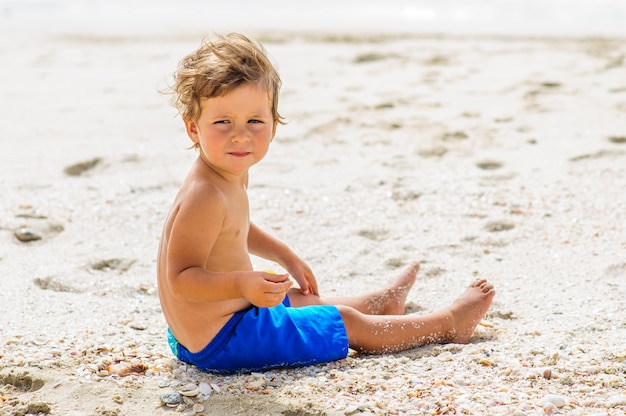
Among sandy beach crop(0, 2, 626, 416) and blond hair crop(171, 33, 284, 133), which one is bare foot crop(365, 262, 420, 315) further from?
blond hair crop(171, 33, 284, 133)

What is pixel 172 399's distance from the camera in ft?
7.16

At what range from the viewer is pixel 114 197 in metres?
3.88

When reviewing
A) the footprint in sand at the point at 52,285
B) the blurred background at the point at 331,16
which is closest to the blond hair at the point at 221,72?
the footprint in sand at the point at 52,285

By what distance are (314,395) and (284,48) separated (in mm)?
5808

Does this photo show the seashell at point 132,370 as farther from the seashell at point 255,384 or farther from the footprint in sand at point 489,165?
the footprint in sand at point 489,165

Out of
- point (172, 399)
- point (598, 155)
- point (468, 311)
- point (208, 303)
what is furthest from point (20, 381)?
point (598, 155)

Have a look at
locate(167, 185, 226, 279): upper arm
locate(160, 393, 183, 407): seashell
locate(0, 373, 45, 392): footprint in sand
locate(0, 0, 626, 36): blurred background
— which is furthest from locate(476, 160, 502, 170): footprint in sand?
locate(0, 0, 626, 36): blurred background

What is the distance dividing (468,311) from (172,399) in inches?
39.4

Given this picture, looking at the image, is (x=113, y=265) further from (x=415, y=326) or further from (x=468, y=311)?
(x=468, y=311)

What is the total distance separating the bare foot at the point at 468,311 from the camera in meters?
2.63

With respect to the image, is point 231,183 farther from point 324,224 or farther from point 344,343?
point 324,224

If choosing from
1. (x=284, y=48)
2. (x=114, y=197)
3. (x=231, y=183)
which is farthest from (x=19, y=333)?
(x=284, y=48)

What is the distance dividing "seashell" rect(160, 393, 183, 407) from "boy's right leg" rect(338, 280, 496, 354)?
0.57m

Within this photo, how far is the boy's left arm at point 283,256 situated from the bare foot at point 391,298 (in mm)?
213
